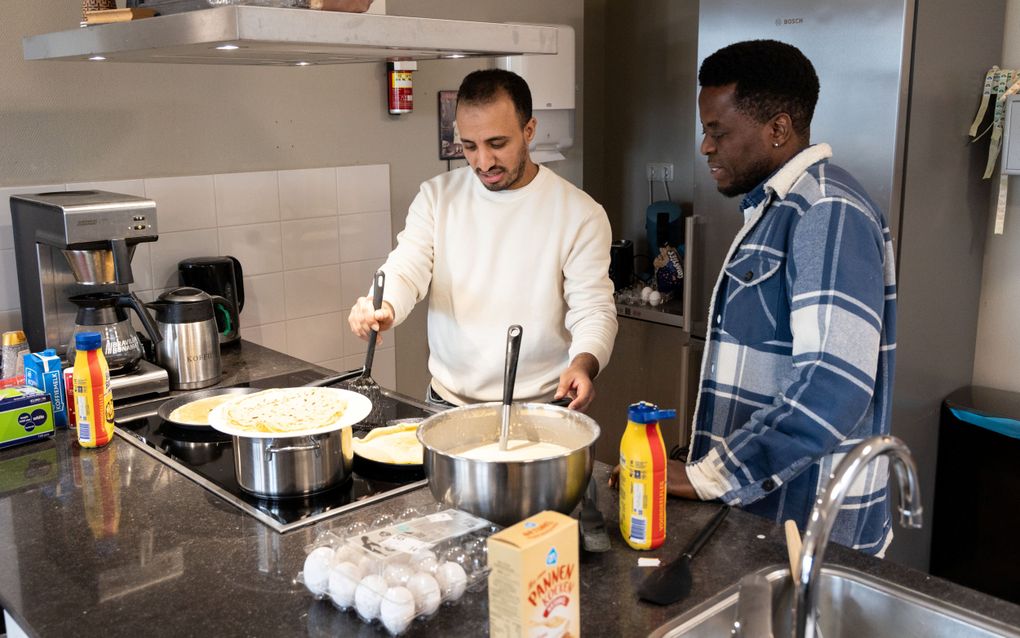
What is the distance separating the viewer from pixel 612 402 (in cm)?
361

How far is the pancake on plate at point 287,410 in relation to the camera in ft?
5.02

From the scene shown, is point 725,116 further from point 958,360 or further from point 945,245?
point 958,360

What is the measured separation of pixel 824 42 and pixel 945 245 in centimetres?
71

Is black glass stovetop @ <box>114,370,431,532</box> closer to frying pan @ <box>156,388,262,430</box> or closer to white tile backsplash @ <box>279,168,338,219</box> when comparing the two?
frying pan @ <box>156,388,262,430</box>

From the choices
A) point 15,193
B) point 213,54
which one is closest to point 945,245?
point 213,54

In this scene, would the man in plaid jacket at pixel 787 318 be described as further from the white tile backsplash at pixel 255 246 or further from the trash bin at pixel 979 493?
the white tile backsplash at pixel 255 246

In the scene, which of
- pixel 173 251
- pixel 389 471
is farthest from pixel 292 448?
pixel 173 251

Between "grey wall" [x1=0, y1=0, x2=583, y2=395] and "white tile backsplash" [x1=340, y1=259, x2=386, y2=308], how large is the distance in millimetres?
187

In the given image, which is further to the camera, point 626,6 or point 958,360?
point 626,6

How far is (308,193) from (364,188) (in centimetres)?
22

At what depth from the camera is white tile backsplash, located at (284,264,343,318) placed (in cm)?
300

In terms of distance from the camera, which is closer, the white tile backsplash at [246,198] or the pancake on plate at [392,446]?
the pancake on plate at [392,446]

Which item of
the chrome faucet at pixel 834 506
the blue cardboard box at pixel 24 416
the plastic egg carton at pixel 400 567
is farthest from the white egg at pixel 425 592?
the blue cardboard box at pixel 24 416

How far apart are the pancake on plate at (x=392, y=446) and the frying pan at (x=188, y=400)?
14.1 inches
